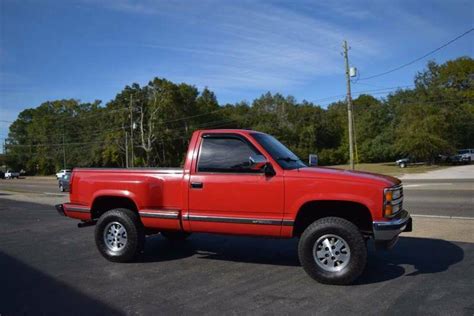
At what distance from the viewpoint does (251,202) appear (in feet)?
19.1

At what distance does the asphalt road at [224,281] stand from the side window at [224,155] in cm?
144

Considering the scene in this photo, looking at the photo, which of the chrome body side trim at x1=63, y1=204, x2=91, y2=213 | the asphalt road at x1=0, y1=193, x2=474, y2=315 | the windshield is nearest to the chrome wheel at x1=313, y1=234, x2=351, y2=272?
the asphalt road at x1=0, y1=193, x2=474, y2=315

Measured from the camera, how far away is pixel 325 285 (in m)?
5.35

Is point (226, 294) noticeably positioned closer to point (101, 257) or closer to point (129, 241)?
point (129, 241)

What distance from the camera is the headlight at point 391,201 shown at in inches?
208

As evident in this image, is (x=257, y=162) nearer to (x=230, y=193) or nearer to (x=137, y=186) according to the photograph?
(x=230, y=193)

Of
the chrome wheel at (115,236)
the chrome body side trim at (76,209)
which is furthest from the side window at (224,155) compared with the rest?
the chrome body side trim at (76,209)

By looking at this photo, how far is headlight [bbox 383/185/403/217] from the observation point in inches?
208

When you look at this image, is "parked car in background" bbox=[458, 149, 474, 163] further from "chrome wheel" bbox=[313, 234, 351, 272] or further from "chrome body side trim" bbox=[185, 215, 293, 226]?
"chrome body side trim" bbox=[185, 215, 293, 226]

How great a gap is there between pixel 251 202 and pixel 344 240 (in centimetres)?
128

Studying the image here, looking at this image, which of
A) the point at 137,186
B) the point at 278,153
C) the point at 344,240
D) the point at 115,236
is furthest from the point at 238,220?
the point at 115,236

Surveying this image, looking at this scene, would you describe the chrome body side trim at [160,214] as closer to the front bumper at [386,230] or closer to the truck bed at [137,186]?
the truck bed at [137,186]

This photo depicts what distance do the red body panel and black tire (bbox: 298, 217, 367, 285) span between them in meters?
0.29

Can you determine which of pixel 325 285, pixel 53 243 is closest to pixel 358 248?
pixel 325 285
